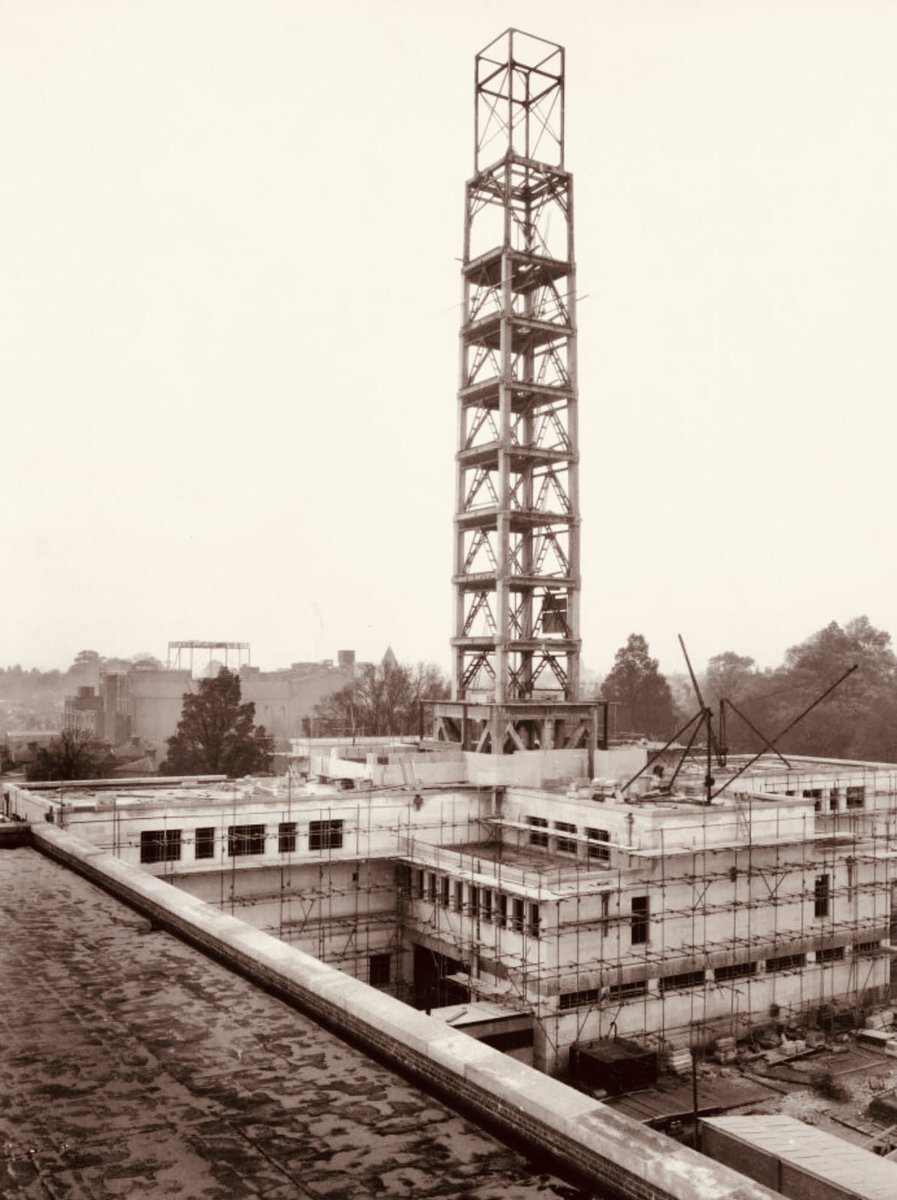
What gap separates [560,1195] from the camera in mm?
7133

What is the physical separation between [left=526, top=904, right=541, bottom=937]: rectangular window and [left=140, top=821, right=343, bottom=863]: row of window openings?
9.30 meters

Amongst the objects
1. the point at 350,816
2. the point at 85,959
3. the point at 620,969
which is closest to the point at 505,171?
the point at 350,816

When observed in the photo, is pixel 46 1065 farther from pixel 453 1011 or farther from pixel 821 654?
pixel 821 654

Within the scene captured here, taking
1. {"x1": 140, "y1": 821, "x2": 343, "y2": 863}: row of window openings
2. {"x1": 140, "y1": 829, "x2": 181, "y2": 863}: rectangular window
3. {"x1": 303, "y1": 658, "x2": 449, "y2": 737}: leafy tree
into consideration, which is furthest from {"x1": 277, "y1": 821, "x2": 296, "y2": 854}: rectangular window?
{"x1": 303, "y1": 658, "x2": 449, "y2": 737}: leafy tree

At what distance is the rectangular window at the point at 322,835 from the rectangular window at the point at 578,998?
10.7 metres

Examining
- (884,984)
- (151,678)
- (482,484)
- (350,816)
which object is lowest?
(884,984)

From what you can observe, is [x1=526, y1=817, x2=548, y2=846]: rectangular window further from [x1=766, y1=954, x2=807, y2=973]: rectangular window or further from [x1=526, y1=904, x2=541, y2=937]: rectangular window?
[x1=766, y1=954, x2=807, y2=973]: rectangular window

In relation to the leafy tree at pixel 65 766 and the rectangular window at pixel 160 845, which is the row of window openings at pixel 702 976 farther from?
the leafy tree at pixel 65 766

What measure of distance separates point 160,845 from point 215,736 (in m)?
24.4

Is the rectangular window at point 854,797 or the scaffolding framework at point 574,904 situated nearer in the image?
the scaffolding framework at point 574,904

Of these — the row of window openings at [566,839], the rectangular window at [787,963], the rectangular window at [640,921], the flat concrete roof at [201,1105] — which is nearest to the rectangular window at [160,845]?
the row of window openings at [566,839]

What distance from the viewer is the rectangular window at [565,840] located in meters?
39.4

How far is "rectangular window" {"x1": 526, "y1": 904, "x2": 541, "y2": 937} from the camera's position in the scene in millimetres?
31797

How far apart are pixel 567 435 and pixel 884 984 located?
26.2 m
